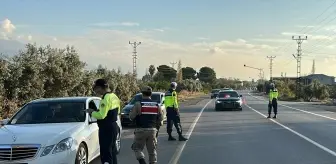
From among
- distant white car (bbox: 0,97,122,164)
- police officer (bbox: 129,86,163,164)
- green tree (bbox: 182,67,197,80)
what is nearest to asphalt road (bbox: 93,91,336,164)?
distant white car (bbox: 0,97,122,164)

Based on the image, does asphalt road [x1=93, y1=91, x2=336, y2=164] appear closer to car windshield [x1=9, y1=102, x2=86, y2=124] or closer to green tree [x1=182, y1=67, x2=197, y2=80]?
car windshield [x1=9, y1=102, x2=86, y2=124]

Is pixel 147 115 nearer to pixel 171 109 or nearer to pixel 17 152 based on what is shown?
pixel 17 152

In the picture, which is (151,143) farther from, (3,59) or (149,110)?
(3,59)

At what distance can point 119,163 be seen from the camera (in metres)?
9.79

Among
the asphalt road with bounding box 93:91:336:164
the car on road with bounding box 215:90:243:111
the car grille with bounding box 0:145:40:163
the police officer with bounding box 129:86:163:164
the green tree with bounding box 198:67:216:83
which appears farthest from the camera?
the green tree with bounding box 198:67:216:83

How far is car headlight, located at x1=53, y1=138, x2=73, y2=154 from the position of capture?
7629 mm

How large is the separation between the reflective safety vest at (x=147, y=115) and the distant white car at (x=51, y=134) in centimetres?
123

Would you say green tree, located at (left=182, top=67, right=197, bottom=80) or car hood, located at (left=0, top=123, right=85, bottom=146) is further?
green tree, located at (left=182, top=67, right=197, bottom=80)

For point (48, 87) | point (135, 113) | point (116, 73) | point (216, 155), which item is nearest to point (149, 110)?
point (135, 113)

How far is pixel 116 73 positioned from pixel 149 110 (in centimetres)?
2689

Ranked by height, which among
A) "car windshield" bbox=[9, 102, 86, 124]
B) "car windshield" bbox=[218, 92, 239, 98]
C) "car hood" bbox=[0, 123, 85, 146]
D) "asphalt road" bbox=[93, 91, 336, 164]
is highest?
"car windshield" bbox=[218, 92, 239, 98]

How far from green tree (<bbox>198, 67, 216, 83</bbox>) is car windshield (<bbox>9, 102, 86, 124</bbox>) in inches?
6605

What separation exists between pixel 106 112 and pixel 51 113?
2.14 metres

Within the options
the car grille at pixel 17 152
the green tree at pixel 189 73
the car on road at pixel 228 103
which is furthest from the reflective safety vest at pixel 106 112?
the green tree at pixel 189 73
